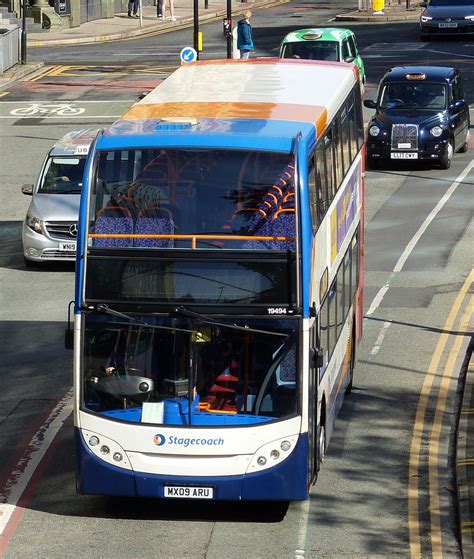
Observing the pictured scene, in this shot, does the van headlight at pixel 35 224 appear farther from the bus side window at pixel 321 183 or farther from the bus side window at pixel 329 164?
the bus side window at pixel 321 183

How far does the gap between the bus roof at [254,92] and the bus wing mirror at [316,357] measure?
7.63ft

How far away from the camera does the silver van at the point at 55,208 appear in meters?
24.3

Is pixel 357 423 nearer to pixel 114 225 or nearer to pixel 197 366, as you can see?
pixel 197 366

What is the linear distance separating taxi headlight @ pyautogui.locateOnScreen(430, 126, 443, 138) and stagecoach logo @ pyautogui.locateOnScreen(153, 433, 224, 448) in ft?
67.3

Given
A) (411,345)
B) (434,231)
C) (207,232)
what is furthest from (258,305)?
(434,231)

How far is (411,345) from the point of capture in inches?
777

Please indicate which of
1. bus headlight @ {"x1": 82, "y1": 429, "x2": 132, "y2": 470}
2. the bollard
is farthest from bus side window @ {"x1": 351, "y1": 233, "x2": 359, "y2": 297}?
the bollard

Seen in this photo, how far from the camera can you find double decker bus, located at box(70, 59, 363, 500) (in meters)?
12.5

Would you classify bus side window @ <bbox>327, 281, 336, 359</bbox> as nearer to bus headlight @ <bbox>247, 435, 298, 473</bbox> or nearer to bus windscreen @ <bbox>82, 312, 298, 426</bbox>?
bus windscreen @ <bbox>82, 312, 298, 426</bbox>

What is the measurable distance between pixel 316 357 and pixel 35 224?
12546 mm

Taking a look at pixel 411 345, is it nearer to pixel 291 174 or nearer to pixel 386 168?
pixel 291 174

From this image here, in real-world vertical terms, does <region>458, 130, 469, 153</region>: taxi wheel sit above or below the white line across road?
below

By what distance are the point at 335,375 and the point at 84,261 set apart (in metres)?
3.68

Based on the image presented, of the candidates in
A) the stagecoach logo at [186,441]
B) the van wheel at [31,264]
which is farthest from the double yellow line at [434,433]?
the van wheel at [31,264]
